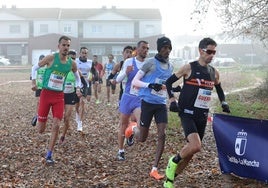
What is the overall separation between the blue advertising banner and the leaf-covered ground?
0.21 meters

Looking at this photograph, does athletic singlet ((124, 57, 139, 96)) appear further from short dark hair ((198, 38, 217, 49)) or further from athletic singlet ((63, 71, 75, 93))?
athletic singlet ((63, 71, 75, 93))

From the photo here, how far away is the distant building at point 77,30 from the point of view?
7794 centimetres

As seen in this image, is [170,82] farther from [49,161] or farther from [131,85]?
[49,161]

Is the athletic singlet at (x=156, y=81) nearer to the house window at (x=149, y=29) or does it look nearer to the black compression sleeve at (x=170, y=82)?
the black compression sleeve at (x=170, y=82)

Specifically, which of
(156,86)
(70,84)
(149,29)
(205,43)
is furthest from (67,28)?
(205,43)

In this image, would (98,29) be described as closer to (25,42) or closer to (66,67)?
(25,42)

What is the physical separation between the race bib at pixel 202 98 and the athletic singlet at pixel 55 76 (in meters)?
3.11

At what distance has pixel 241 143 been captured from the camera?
721 centimetres

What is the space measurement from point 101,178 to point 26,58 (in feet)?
233

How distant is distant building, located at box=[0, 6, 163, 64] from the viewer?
77938 millimetres

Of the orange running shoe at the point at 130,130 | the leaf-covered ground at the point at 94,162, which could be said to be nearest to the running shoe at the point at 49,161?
the leaf-covered ground at the point at 94,162

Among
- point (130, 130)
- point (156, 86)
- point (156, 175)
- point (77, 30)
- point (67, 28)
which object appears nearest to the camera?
point (156, 86)

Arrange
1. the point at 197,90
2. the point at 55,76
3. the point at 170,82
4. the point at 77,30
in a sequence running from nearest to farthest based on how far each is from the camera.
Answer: the point at 197,90 → the point at 170,82 → the point at 55,76 → the point at 77,30

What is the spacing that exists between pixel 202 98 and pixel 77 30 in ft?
246
